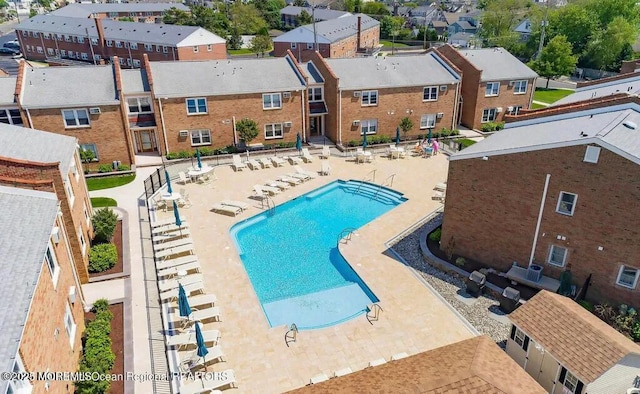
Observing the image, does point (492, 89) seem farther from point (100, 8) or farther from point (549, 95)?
point (100, 8)

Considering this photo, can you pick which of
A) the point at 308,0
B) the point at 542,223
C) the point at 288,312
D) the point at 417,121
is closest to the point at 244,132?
the point at 417,121

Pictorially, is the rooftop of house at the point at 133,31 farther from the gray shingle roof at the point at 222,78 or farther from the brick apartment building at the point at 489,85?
the brick apartment building at the point at 489,85

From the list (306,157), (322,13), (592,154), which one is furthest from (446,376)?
(322,13)

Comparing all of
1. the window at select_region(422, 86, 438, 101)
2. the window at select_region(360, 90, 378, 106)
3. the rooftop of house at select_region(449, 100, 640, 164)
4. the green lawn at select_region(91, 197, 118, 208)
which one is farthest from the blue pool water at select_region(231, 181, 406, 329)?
the window at select_region(422, 86, 438, 101)

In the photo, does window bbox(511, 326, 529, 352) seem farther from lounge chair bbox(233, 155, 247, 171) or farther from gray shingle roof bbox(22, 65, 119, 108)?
gray shingle roof bbox(22, 65, 119, 108)

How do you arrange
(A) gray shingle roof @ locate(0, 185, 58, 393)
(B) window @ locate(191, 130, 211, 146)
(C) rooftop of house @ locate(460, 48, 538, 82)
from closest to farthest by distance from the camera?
(A) gray shingle roof @ locate(0, 185, 58, 393) < (B) window @ locate(191, 130, 211, 146) < (C) rooftop of house @ locate(460, 48, 538, 82)

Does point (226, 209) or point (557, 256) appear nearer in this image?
point (557, 256)

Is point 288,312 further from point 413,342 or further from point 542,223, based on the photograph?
point 542,223
